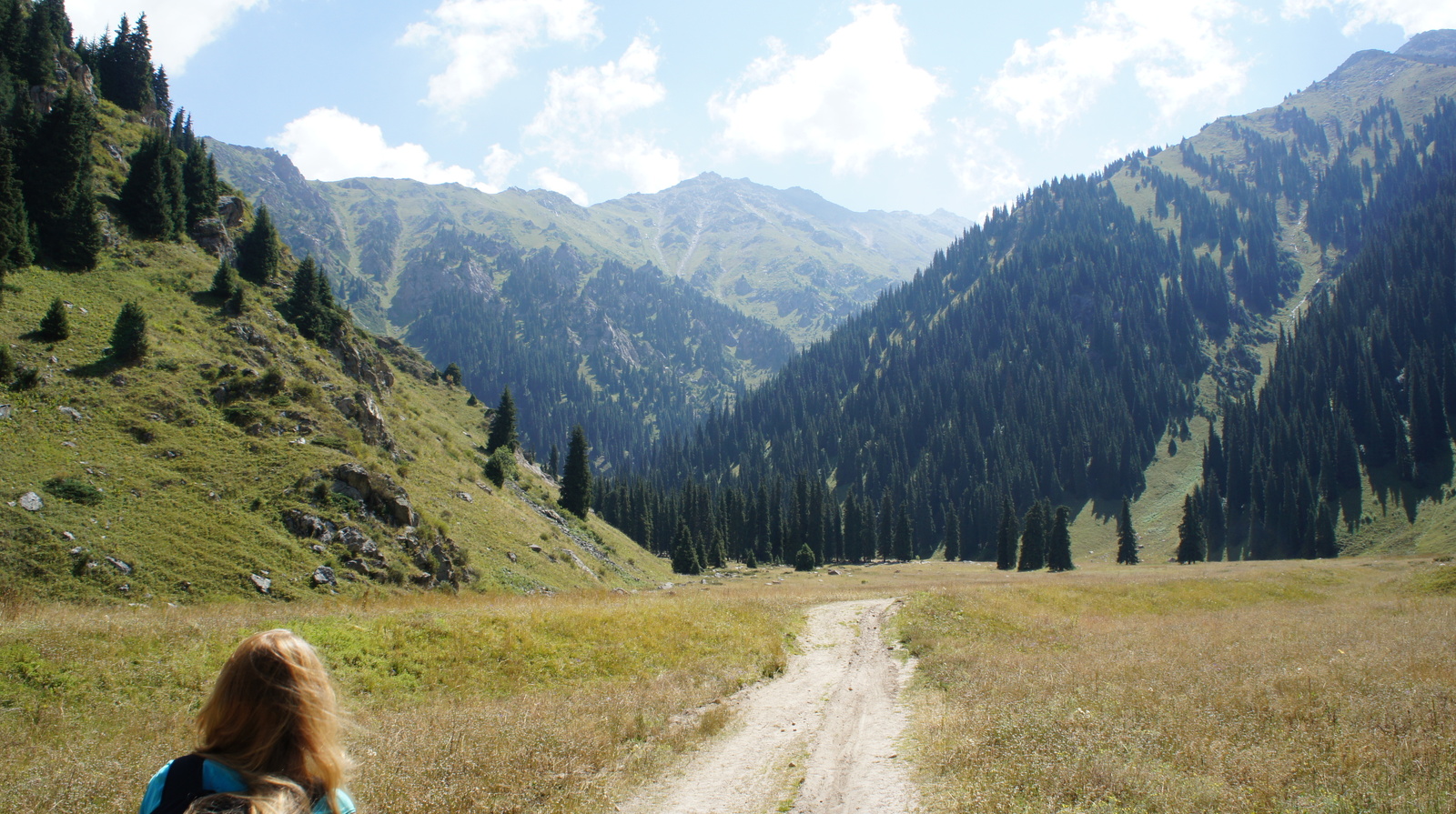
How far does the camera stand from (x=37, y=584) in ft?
63.4

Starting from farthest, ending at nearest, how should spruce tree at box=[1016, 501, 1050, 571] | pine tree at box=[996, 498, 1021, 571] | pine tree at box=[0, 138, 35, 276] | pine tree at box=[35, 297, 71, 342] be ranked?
pine tree at box=[996, 498, 1021, 571], spruce tree at box=[1016, 501, 1050, 571], pine tree at box=[0, 138, 35, 276], pine tree at box=[35, 297, 71, 342]

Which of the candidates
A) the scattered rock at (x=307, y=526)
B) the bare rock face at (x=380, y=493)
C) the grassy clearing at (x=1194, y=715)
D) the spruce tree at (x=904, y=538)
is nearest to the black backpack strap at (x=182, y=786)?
the grassy clearing at (x=1194, y=715)

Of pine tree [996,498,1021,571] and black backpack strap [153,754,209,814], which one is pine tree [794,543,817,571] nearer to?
pine tree [996,498,1021,571]

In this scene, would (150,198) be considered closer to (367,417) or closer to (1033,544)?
(367,417)

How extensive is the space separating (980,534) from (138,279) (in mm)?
135681

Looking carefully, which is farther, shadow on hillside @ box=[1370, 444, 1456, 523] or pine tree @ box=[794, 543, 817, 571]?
shadow on hillside @ box=[1370, 444, 1456, 523]

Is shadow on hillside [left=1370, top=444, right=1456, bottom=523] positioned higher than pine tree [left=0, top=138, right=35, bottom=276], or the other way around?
pine tree [left=0, top=138, right=35, bottom=276]

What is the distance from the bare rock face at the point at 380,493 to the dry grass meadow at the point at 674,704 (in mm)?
7439

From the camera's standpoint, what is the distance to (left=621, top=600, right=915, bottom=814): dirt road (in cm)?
1094

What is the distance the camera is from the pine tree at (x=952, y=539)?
422 ft

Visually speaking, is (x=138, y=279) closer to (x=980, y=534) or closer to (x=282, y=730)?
(x=282, y=730)

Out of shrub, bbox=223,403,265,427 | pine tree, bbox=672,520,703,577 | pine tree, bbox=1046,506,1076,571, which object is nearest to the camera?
shrub, bbox=223,403,265,427

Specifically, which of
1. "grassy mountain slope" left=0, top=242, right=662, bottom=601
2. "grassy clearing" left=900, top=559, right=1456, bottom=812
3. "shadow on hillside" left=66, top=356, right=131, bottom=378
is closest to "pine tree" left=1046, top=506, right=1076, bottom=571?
"grassy clearing" left=900, top=559, right=1456, bottom=812

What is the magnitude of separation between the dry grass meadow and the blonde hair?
12.1ft
